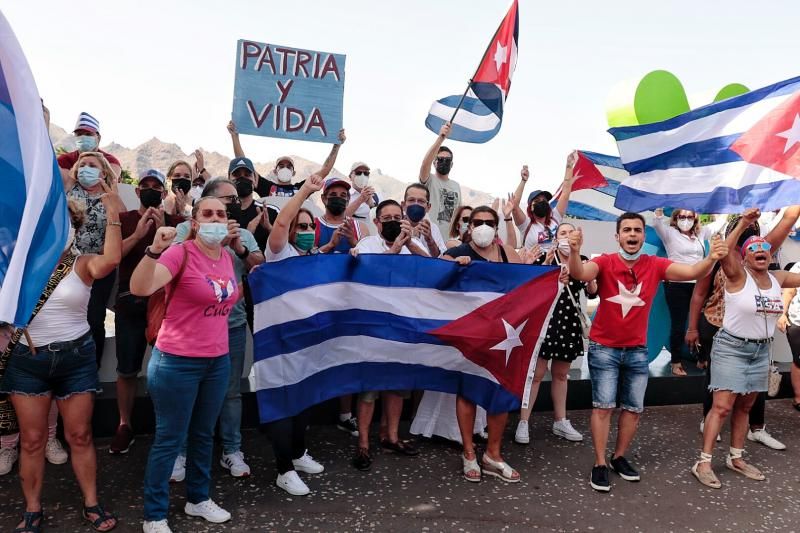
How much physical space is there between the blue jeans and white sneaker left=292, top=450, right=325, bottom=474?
2.72 ft

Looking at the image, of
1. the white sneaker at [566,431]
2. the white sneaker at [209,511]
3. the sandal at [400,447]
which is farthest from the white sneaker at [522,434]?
the white sneaker at [209,511]

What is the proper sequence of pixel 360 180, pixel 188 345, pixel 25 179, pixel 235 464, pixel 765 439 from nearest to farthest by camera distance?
pixel 25 179 < pixel 188 345 < pixel 235 464 < pixel 765 439 < pixel 360 180

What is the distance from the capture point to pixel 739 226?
390 cm

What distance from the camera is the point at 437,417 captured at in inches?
181

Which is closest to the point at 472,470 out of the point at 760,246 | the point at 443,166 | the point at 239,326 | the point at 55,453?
the point at 239,326

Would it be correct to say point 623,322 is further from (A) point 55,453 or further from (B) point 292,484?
(A) point 55,453

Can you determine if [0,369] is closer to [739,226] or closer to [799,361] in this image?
[739,226]

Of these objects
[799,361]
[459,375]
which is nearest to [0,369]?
[459,375]

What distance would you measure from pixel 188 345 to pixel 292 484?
1.25 m

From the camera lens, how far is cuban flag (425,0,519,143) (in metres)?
6.23

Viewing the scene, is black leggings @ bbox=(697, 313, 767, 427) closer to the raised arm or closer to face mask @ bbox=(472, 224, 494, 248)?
face mask @ bbox=(472, 224, 494, 248)

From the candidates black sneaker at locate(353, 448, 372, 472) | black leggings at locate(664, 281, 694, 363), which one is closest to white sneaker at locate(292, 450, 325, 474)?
black sneaker at locate(353, 448, 372, 472)

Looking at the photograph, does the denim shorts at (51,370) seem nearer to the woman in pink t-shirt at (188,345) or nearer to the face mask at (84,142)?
the woman in pink t-shirt at (188,345)

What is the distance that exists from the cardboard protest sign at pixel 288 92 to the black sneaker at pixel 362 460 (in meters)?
3.07
